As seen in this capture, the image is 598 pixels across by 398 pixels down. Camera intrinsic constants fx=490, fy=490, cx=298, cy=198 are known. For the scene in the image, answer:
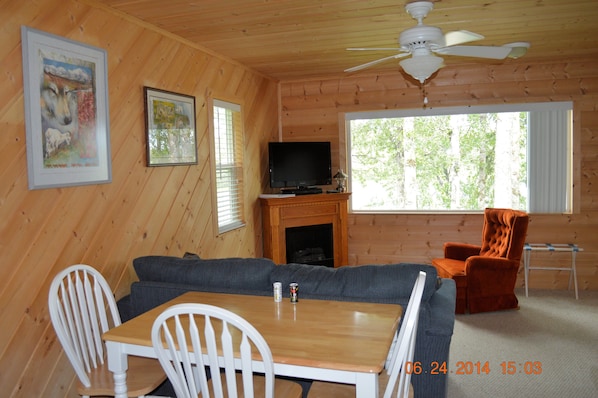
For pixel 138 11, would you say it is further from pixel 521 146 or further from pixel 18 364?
pixel 521 146

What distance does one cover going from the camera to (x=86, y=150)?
2977mm

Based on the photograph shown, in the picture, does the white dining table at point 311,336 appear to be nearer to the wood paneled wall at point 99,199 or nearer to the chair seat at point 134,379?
the chair seat at point 134,379

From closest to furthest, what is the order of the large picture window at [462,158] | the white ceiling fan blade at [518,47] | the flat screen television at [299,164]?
1. the white ceiling fan blade at [518,47]
2. the large picture window at [462,158]
3. the flat screen television at [299,164]

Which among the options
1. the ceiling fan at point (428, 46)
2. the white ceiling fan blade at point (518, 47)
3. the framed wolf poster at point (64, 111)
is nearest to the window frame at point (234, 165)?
the framed wolf poster at point (64, 111)

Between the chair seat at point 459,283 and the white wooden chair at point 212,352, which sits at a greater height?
the white wooden chair at point 212,352

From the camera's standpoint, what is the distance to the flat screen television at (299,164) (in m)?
5.63

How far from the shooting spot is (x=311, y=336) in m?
1.99

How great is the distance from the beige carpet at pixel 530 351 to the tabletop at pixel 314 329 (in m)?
1.28

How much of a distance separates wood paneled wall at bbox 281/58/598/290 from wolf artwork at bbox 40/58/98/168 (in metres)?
3.50

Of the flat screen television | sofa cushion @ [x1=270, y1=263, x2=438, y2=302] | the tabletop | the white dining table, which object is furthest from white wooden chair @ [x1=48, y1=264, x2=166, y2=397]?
the flat screen television

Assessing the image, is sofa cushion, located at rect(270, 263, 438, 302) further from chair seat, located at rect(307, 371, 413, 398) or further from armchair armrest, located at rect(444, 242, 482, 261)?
armchair armrest, located at rect(444, 242, 482, 261)

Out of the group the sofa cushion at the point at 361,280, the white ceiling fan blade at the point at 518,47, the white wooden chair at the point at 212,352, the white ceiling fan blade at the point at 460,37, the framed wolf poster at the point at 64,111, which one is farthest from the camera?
the white ceiling fan blade at the point at 518,47

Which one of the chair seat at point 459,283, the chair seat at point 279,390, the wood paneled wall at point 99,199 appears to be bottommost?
the chair seat at point 459,283

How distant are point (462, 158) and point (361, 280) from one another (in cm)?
383
